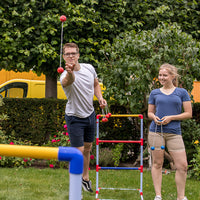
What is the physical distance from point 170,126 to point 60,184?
2043mm

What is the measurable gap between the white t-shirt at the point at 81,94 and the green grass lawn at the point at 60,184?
116 cm

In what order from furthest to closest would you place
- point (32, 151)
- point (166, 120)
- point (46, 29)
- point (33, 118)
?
1. point (33, 118)
2. point (46, 29)
3. point (166, 120)
4. point (32, 151)

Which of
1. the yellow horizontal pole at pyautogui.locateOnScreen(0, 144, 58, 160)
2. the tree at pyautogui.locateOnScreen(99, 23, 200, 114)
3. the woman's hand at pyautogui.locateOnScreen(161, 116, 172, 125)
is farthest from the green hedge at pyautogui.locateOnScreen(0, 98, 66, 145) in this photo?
the yellow horizontal pole at pyautogui.locateOnScreen(0, 144, 58, 160)

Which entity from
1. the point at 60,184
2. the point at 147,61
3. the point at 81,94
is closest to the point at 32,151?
the point at 81,94

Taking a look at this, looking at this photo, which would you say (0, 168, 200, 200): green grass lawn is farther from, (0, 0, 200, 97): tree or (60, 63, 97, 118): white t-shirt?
(0, 0, 200, 97): tree

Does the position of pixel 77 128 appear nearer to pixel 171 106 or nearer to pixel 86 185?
pixel 86 185

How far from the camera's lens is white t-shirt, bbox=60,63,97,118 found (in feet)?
12.7

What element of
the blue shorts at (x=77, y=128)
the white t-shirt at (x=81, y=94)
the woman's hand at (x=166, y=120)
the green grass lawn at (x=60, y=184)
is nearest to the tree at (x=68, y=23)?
the green grass lawn at (x=60, y=184)

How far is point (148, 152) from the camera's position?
6340 mm

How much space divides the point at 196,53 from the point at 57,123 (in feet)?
10.5

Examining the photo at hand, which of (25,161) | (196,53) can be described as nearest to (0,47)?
(25,161)

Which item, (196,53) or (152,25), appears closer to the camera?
(196,53)

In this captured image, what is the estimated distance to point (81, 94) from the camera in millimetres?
3898

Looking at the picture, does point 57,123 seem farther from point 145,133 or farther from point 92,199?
point 92,199
